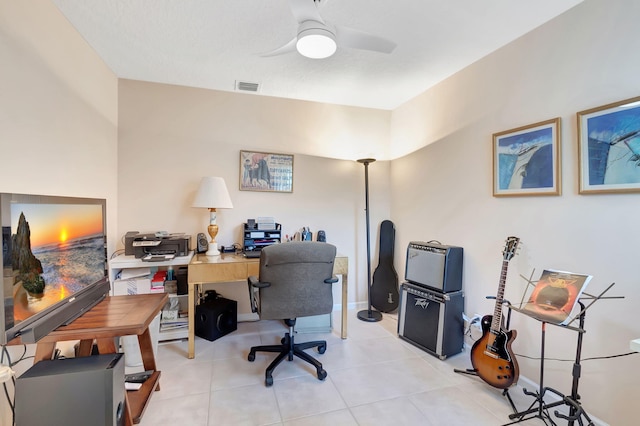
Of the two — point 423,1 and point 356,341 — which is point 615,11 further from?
point 356,341

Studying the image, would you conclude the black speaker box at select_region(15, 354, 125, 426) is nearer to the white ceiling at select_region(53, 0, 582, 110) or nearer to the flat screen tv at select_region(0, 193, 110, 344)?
the flat screen tv at select_region(0, 193, 110, 344)

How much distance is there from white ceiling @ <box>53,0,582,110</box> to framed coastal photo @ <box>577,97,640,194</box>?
0.73 metres

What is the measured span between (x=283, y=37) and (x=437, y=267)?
2199 millimetres

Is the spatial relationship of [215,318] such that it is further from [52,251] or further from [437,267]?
[437,267]

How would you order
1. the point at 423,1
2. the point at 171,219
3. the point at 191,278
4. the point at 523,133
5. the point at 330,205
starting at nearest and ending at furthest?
the point at 423,1 → the point at 523,133 → the point at 191,278 → the point at 171,219 → the point at 330,205

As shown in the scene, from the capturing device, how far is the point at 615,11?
1.57m

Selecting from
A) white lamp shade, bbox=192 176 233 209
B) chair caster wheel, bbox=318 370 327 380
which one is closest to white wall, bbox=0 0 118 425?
white lamp shade, bbox=192 176 233 209

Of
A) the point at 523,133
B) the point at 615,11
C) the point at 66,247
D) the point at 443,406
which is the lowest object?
the point at 443,406

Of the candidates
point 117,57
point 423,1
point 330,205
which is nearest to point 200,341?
point 330,205

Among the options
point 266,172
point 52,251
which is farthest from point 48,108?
point 266,172

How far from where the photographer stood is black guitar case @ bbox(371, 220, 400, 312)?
3.34 metres

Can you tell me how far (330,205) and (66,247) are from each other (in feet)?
7.94

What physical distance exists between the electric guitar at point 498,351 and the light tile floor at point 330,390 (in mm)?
153

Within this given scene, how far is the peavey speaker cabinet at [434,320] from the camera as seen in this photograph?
2.36m
